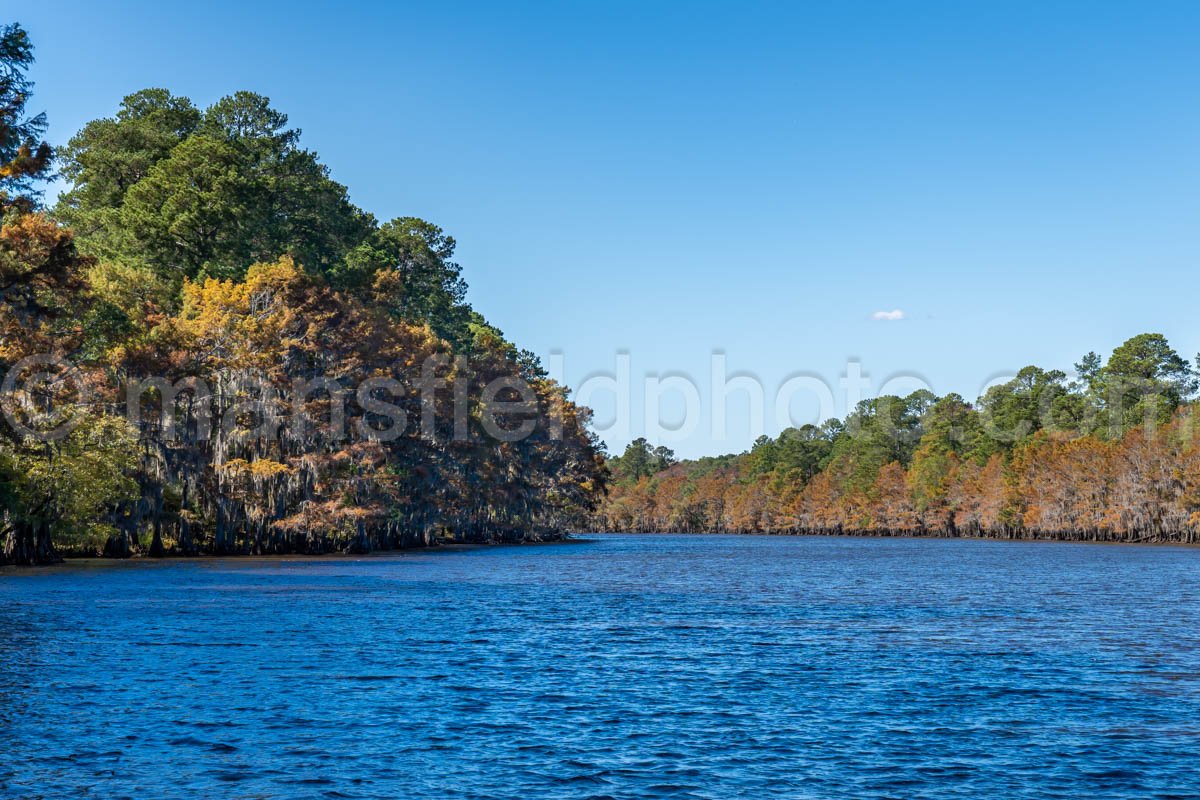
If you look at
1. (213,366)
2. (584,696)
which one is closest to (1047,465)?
(213,366)

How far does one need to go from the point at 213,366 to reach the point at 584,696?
48356 millimetres

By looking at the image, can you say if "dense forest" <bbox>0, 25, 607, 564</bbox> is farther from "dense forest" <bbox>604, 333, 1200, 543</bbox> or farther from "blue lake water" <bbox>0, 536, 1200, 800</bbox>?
"dense forest" <bbox>604, 333, 1200, 543</bbox>

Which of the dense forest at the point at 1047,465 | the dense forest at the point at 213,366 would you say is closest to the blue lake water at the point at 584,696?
the dense forest at the point at 213,366

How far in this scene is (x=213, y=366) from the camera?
63.4 metres

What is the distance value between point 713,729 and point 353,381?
188ft

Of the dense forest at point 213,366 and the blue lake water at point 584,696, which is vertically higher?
the dense forest at point 213,366

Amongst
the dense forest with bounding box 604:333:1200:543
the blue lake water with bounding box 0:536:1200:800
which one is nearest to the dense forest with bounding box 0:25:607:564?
the blue lake water with bounding box 0:536:1200:800

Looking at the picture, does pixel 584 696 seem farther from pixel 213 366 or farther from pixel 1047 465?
pixel 1047 465

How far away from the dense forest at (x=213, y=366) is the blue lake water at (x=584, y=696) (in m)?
11.7

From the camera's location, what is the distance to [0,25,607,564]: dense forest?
48094 millimetres

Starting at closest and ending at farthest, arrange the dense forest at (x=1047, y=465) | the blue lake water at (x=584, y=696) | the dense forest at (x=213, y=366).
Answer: the blue lake water at (x=584, y=696)
the dense forest at (x=213, y=366)
the dense forest at (x=1047, y=465)

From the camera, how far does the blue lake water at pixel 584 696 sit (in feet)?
48.6

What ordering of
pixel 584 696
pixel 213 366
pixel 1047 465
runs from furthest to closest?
Answer: pixel 1047 465 < pixel 213 366 < pixel 584 696

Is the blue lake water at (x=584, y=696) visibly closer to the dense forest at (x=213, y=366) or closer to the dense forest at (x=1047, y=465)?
the dense forest at (x=213, y=366)
